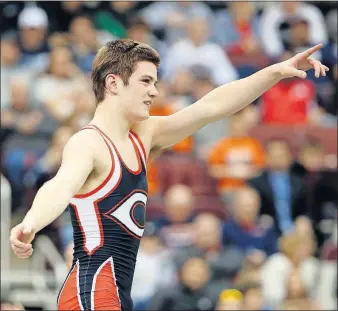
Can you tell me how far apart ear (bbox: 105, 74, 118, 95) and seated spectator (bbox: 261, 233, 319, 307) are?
594 cm

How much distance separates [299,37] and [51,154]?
4.85 meters

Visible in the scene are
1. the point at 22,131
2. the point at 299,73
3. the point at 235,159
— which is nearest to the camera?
the point at 299,73

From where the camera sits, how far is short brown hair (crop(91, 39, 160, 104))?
6.21 metres

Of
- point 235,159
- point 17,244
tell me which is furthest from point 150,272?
point 17,244

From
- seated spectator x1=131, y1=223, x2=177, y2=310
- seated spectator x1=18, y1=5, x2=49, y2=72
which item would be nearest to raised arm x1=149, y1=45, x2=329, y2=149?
seated spectator x1=131, y1=223, x2=177, y2=310

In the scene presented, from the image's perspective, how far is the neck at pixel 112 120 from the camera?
622cm

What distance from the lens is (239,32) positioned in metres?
16.2

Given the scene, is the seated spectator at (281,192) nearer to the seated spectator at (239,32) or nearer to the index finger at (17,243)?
the seated spectator at (239,32)

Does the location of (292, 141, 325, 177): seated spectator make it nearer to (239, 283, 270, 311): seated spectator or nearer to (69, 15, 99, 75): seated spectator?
(239, 283, 270, 311): seated spectator

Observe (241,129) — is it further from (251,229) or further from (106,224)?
(106,224)

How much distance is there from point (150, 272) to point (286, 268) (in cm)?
144

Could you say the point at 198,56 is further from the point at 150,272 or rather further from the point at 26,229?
the point at 26,229

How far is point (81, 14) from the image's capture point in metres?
16.0

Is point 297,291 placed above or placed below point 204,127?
below
